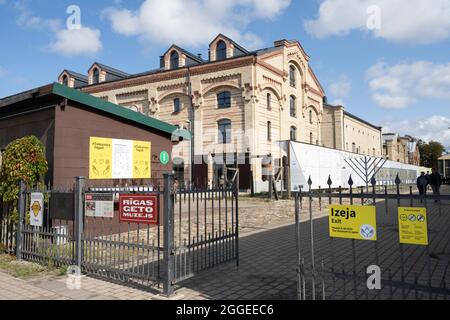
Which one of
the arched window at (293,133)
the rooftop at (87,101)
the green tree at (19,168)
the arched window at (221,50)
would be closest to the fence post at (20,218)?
→ the green tree at (19,168)

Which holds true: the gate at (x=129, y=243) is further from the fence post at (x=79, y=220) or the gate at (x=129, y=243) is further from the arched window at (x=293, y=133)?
the arched window at (x=293, y=133)

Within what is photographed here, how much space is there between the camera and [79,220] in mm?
6855

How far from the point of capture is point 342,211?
15.0ft

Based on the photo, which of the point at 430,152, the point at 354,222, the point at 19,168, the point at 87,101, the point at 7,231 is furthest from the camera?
the point at 430,152

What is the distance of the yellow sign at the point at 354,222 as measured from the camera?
171 inches

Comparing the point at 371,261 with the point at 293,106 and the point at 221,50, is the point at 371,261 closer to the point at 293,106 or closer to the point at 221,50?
the point at 221,50

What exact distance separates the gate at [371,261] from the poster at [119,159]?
213 inches

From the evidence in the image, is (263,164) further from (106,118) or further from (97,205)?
(97,205)

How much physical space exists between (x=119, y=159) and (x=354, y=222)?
8214 millimetres

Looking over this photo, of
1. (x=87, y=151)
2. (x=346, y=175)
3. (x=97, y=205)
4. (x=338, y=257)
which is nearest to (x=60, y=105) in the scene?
(x=87, y=151)

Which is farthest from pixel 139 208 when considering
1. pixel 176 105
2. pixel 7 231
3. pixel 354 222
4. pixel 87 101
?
pixel 176 105
